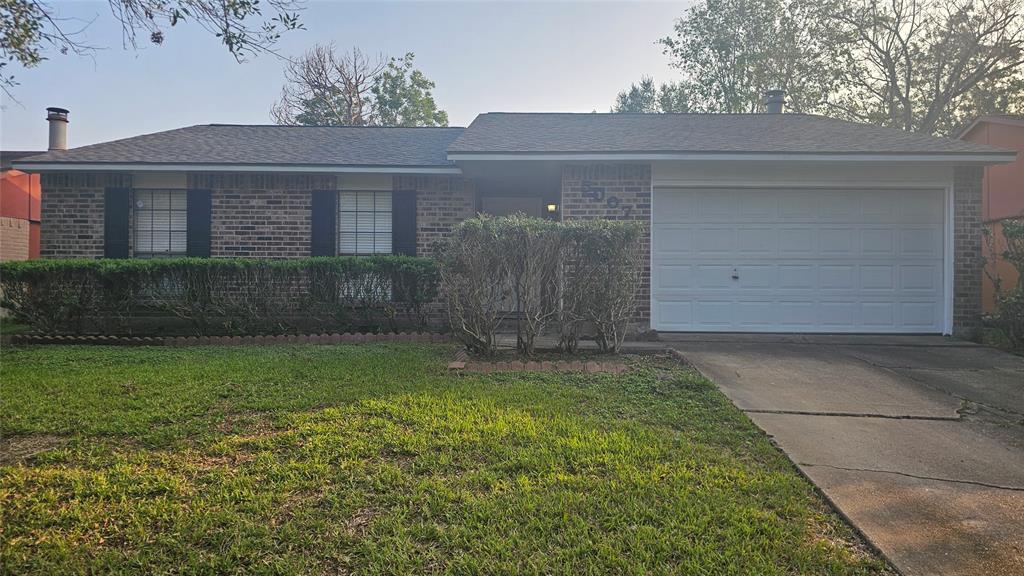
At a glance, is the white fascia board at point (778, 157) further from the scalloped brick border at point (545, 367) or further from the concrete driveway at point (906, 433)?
the scalloped brick border at point (545, 367)

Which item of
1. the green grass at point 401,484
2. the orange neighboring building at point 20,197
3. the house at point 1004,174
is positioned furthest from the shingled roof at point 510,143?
the orange neighboring building at point 20,197

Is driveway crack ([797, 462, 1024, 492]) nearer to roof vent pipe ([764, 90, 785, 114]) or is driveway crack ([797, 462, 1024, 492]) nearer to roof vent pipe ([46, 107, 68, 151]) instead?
roof vent pipe ([764, 90, 785, 114])

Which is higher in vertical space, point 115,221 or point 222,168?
point 222,168

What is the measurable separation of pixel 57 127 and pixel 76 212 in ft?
13.9

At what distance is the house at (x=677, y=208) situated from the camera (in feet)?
25.7

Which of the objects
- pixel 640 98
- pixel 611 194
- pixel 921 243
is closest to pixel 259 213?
pixel 611 194

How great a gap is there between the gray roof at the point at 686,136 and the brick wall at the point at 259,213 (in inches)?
117

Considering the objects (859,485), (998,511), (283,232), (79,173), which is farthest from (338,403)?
(79,173)

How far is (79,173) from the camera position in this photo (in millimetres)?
8797

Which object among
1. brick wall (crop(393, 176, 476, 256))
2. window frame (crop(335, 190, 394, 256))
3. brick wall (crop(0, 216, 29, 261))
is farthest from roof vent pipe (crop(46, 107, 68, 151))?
brick wall (crop(393, 176, 476, 256))

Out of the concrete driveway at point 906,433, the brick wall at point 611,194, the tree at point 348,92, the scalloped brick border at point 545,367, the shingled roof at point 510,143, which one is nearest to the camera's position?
the concrete driveway at point 906,433

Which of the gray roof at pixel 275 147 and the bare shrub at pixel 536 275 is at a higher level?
the gray roof at pixel 275 147

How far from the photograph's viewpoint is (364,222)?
9102 mm

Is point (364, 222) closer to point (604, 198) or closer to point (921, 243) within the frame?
point (604, 198)
